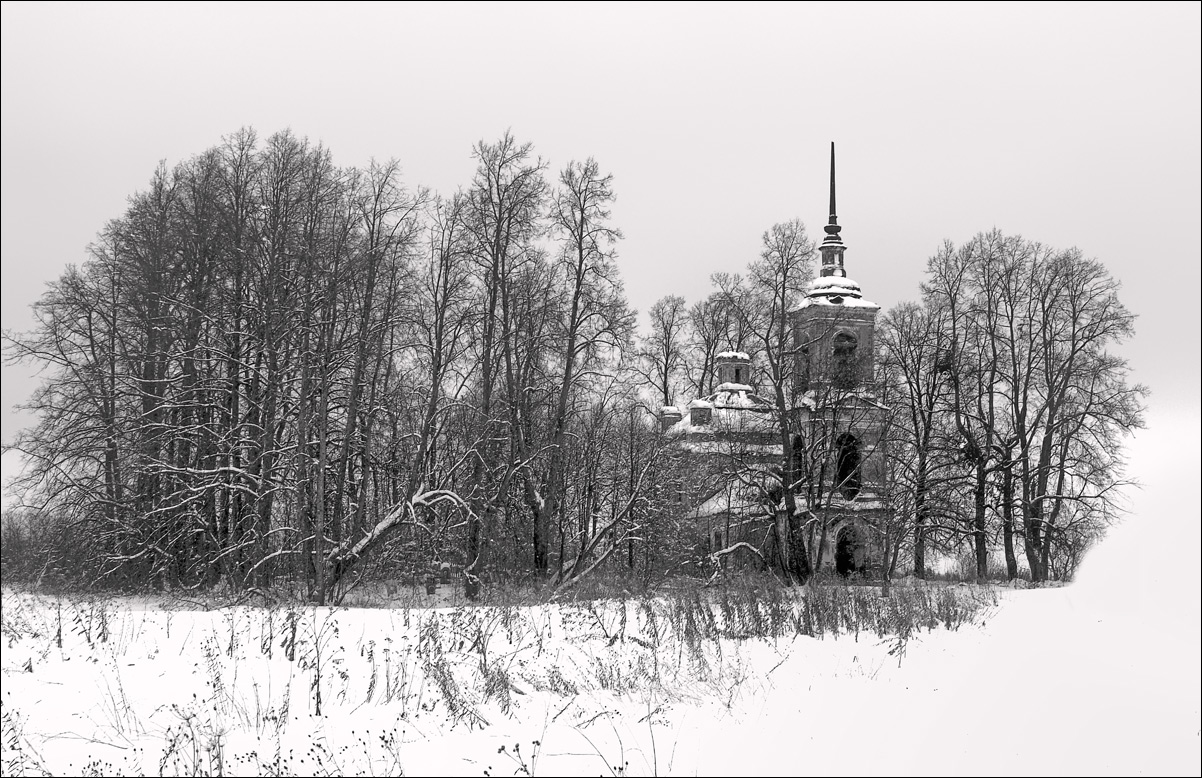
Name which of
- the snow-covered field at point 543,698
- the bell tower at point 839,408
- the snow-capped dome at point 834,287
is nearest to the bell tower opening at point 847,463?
the bell tower at point 839,408

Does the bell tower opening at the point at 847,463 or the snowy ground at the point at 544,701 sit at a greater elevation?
the bell tower opening at the point at 847,463

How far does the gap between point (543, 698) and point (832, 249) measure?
110ft

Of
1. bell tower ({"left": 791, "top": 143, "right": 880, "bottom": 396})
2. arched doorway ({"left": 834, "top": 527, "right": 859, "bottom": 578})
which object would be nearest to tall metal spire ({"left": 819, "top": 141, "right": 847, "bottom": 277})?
bell tower ({"left": 791, "top": 143, "right": 880, "bottom": 396})

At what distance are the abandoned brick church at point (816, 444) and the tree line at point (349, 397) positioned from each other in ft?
2.53

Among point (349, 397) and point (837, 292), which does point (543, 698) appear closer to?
point (349, 397)

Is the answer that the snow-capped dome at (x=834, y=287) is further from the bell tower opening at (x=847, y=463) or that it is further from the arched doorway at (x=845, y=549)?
the arched doorway at (x=845, y=549)

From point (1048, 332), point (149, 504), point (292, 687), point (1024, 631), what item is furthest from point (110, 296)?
point (1048, 332)

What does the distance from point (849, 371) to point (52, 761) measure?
26.4 m

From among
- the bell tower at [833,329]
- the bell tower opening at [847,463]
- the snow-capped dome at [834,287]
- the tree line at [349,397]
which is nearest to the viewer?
the tree line at [349,397]

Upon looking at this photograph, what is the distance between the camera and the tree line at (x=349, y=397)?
22922 mm

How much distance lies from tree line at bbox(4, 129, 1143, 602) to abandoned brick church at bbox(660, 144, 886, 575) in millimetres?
773

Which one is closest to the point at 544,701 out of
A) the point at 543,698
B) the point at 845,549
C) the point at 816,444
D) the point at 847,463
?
the point at 543,698

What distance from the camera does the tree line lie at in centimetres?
2292

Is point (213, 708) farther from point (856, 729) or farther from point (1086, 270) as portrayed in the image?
point (1086, 270)
